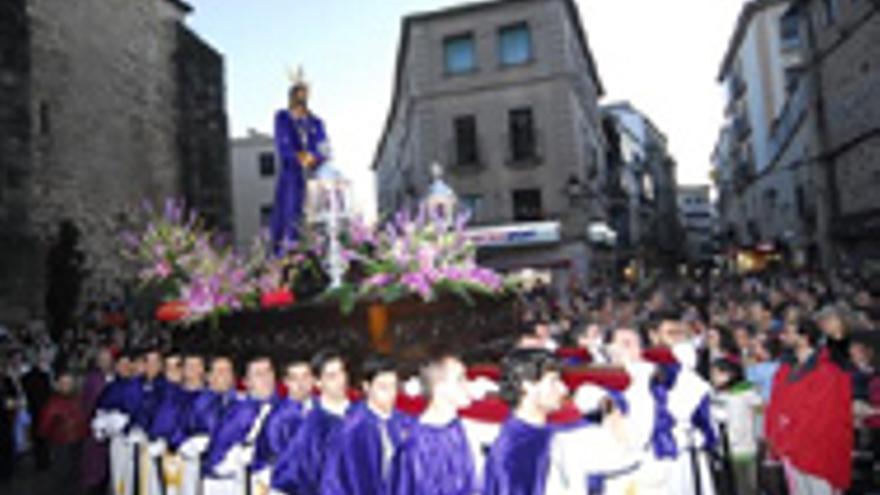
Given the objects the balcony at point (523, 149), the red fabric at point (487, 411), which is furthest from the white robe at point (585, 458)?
the balcony at point (523, 149)

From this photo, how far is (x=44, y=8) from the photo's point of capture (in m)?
17.5

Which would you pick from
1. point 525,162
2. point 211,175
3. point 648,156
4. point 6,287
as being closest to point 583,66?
point 525,162

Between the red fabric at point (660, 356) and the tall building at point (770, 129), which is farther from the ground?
the tall building at point (770, 129)

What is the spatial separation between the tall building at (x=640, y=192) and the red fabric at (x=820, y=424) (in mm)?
Answer: 29849

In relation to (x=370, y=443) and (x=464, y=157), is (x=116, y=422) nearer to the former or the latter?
(x=370, y=443)

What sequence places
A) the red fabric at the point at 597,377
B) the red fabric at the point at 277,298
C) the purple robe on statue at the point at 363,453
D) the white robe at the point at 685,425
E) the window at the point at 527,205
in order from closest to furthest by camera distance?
the purple robe on statue at the point at 363,453
the red fabric at the point at 597,377
the white robe at the point at 685,425
the red fabric at the point at 277,298
the window at the point at 527,205

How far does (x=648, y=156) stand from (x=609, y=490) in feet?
202

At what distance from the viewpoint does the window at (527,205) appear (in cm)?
2594

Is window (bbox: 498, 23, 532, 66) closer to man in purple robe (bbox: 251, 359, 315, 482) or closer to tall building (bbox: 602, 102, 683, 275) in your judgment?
tall building (bbox: 602, 102, 683, 275)

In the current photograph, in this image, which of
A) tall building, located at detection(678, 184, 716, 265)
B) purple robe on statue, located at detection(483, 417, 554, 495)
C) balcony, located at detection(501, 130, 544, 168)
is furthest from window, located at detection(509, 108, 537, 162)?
tall building, located at detection(678, 184, 716, 265)

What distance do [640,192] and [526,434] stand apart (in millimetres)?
52316

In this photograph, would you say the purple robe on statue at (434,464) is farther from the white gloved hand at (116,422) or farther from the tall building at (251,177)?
the tall building at (251,177)

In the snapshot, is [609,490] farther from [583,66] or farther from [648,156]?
[648,156]

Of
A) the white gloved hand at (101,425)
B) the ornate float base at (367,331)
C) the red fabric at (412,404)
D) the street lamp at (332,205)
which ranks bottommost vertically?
the white gloved hand at (101,425)
